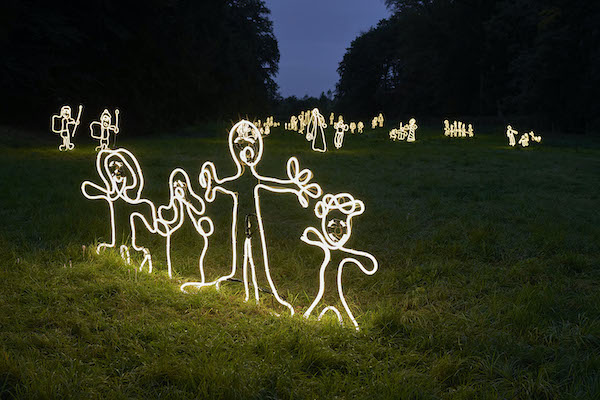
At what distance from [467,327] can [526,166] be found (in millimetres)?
10773

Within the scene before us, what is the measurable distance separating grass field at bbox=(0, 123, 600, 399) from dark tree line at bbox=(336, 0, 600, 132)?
27556 millimetres

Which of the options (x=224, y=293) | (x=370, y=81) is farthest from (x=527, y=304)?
(x=370, y=81)

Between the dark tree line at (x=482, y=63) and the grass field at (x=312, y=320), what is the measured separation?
90.4 ft

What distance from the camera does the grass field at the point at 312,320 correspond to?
8.14 ft

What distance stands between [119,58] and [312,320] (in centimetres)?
2362

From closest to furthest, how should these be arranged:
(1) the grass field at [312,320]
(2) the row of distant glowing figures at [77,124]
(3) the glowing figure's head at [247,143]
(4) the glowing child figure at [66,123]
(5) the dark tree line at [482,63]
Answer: (1) the grass field at [312,320] → (3) the glowing figure's head at [247,143] → (2) the row of distant glowing figures at [77,124] → (4) the glowing child figure at [66,123] → (5) the dark tree line at [482,63]

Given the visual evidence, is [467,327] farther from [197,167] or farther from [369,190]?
[197,167]

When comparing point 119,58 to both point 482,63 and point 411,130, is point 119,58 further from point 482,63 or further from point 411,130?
point 482,63

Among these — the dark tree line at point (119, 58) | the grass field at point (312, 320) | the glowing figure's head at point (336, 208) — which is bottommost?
the grass field at point (312, 320)

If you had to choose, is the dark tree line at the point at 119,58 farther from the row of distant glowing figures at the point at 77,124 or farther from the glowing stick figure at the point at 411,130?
the glowing stick figure at the point at 411,130

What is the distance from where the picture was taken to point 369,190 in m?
8.47

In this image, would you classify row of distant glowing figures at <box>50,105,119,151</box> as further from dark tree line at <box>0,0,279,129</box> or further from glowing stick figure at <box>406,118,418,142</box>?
glowing stick figure at <box>406,118,418,142</box>

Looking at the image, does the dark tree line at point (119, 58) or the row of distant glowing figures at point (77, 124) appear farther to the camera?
the dark tree line at point (119, 58)

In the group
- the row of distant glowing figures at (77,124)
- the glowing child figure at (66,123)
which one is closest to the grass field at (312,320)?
the row of distant glowing figures at (77,124)
